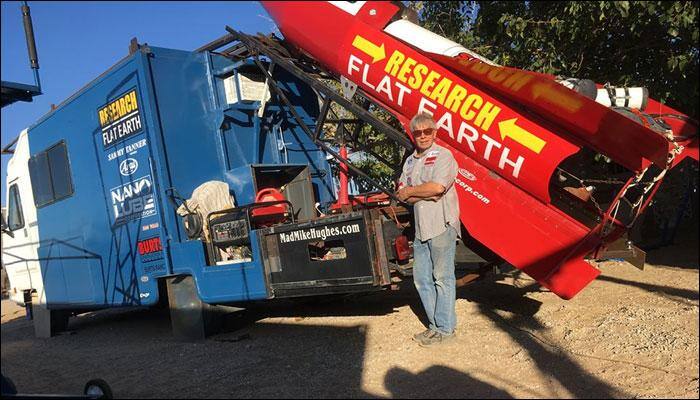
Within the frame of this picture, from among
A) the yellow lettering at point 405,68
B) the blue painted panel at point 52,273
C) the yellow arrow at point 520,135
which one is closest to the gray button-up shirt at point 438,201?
the yellow arrow at point 520,135

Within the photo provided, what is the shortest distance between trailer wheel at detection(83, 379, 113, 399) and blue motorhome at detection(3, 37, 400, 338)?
1625mm

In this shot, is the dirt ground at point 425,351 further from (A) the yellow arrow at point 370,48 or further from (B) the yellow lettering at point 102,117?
(B) the yellow lettering at point 102,117

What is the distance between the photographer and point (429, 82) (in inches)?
180

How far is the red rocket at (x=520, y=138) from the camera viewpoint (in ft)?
12.8

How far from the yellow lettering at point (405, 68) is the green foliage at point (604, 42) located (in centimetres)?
203

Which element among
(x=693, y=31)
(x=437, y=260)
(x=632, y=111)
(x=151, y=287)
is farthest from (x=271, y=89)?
(x=693, y=31)

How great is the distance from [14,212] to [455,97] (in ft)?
24.6

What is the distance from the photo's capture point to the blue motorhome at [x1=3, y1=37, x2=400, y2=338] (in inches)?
197

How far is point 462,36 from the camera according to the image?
7125 millimetres

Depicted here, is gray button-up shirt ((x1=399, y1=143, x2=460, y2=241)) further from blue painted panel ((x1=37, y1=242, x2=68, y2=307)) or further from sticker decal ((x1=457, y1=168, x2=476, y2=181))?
blue painted panel ((x1=37, y1=242, x2=68, y2=307))

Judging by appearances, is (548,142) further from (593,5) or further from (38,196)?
(38,196)

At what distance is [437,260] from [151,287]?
3.47 m

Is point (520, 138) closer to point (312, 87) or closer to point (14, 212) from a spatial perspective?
point (312, 87)

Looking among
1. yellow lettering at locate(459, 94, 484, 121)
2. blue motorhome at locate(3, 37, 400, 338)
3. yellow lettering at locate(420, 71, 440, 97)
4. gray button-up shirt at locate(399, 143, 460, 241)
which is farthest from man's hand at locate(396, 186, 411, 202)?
yellow lettering at locate(420, 71, 440, 97)
